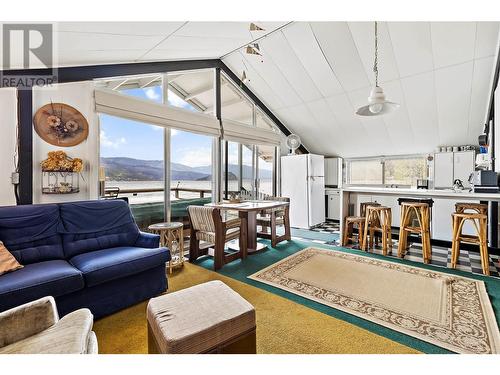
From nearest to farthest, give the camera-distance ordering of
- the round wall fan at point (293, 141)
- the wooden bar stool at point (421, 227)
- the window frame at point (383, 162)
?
the wooden bar stool at point (421, 227)
the window frame at point (383, 162)
the round wall fan at point (293, 141)

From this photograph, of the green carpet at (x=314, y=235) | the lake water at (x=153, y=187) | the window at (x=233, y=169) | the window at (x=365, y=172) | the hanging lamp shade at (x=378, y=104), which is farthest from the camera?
the window at (x=365, y=172)

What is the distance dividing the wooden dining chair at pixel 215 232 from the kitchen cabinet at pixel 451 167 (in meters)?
4.14

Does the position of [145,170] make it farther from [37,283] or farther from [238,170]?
[37,283]

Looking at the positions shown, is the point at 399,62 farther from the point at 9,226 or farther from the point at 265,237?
the point at 9,226

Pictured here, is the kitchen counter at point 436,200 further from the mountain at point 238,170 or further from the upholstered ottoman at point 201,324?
the upholstered ottoman at point 201,324

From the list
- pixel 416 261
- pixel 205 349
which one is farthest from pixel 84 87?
pixel 416 261

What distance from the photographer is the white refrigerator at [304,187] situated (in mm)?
5582

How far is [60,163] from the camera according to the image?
9.09 feet

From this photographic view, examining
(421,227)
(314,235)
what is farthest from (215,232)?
(421,227)

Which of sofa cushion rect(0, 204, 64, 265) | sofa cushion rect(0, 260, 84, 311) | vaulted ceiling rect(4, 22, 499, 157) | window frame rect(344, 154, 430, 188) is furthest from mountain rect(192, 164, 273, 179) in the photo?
sofa cushion rect(0, 260, 84, 311)

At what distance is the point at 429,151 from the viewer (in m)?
5.19

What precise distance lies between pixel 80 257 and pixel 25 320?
1.15 m

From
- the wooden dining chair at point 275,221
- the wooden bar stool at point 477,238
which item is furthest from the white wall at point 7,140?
the wooden bar stool at point 477,238
